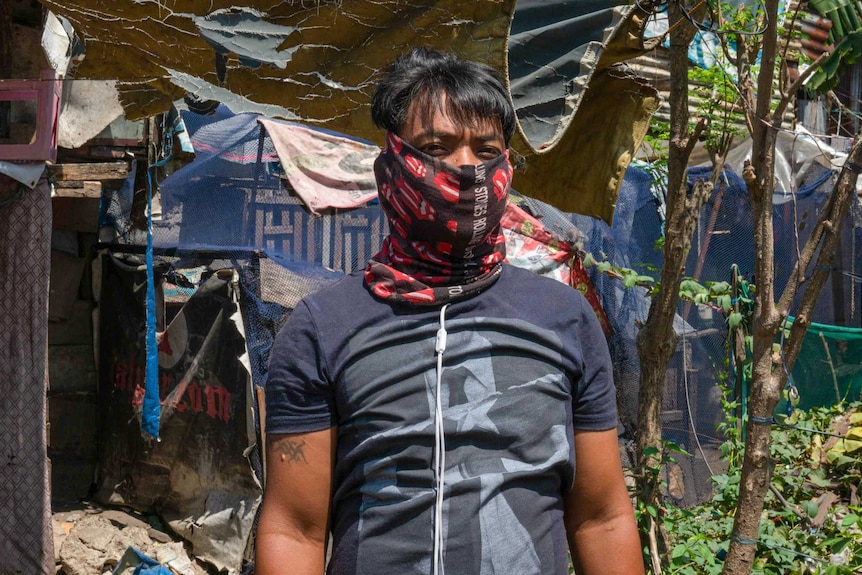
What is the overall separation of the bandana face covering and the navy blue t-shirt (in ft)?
0.14

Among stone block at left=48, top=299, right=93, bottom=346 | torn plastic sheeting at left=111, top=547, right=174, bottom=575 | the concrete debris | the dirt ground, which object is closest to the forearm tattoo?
torn plastic sheeting at left=111, top=547, right=174, bottom=575

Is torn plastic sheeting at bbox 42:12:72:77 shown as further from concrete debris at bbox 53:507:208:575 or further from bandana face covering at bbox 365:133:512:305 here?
bandana face covering at bbox 365:133:512:305

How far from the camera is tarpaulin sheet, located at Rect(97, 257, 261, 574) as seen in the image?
20.5 feet

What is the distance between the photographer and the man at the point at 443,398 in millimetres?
1531

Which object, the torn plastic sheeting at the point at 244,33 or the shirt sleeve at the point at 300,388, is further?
the torn plastic sheeting at the point at 244,33

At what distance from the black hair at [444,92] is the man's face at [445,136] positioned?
0.03 ft

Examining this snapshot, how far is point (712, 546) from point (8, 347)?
161 inches

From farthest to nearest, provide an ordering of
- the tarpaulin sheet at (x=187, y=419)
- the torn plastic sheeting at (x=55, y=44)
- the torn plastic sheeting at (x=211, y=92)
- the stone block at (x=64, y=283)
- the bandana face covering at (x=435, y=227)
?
the stone block at (x=64, y=283)
the tarpaulin sheet at (x=187, y=419)
the torn plastic sheeting at (x=55, y=44)
the torn plastic sheeting at (x=211, y=92)
the bandana face covering at (x=435, y=227)

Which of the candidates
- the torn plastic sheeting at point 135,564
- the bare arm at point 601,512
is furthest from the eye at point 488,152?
the torn plastic sheeting at point 135,564

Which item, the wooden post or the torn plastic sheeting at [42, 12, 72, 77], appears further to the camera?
the torn plastic sheeting at [42, 12, 72, 77]

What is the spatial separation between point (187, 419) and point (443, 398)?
214 inches

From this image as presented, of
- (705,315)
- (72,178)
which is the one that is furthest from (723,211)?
(72,178)

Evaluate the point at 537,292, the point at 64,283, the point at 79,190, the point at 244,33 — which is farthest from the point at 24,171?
the point at 537,292

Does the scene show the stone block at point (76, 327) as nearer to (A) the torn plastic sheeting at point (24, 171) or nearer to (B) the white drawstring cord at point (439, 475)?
(A) the torn plastic sheeting at point (24, 171)
